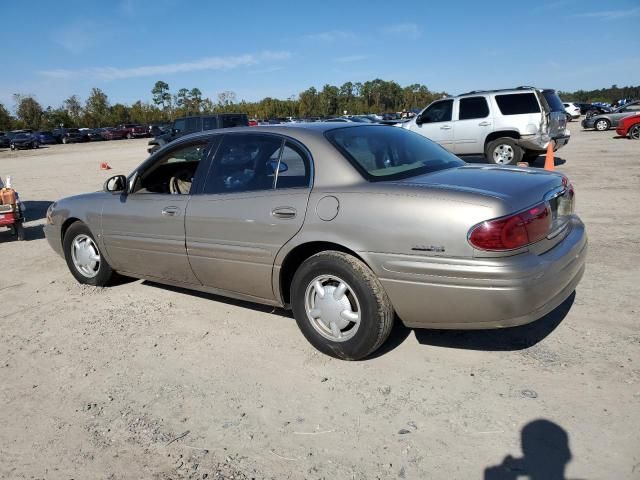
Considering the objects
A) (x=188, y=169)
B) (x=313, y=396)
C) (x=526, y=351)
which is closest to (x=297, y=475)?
(x=313, y=396)

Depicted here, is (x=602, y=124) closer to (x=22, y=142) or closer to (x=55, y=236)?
(x=55, y=236)

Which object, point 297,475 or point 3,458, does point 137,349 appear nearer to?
point 3,458

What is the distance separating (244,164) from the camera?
4.00 m

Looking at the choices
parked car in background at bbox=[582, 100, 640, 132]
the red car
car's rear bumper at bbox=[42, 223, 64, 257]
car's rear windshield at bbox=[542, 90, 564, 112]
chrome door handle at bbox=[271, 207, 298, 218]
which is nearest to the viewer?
chrome door handle at bbox=[271, 207, 298, 218]

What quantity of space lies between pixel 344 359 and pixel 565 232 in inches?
67.9

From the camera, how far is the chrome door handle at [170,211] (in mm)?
4246

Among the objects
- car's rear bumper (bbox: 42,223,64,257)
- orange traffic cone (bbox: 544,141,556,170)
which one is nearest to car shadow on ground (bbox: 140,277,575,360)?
car's rear bumper (bbox: 42,223,64,257)

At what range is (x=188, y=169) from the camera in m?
5.36

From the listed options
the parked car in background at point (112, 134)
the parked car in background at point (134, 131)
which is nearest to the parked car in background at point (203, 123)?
the parked car in background at point (112, 134)

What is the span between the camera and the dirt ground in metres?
2.50

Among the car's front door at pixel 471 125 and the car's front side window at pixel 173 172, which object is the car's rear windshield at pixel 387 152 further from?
the car's front door at pixel 471 125

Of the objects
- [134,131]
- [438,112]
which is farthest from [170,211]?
[134,131]

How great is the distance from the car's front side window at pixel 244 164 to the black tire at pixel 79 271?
5.59ft

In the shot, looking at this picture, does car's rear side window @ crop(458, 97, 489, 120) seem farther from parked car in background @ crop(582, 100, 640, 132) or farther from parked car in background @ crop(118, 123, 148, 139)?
parked car in background @ crop(118, 123, 148, 139)
